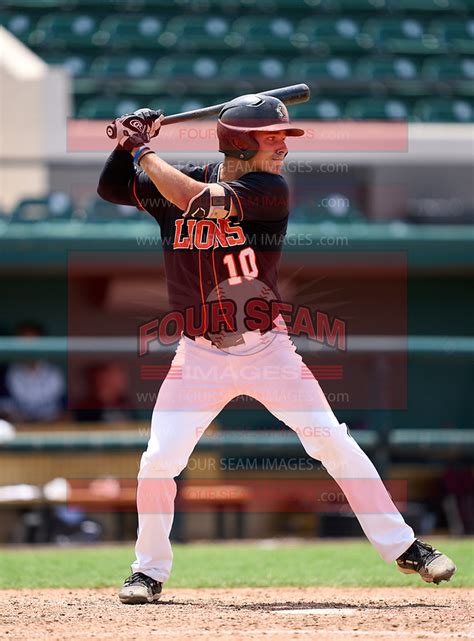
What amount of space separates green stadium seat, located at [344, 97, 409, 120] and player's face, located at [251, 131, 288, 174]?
596cm

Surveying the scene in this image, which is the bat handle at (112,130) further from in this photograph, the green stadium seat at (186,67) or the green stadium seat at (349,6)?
the green stadium seat at (349,6)

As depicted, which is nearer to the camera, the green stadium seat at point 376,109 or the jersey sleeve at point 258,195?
the jersey sleeve at point 258,195

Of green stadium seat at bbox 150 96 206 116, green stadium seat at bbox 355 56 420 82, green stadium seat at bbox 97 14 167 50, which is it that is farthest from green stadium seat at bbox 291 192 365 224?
green stadium seat at bbox 97 14 167 50

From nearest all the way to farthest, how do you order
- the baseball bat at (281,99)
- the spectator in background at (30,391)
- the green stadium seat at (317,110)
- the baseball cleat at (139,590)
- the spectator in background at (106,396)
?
the baseball cleat at (139,590) < the baseball bat at (281,99) < the spectator in background at (106,396) < the spectator in background at (30,391) < the green stadium seat at (317,110)

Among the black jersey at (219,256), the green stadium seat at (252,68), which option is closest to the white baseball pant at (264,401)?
the black jersey at (219,256)

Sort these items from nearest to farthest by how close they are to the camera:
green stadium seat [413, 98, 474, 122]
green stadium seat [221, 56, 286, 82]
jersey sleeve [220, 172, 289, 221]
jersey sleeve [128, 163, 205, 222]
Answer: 1. jersey sleeve [220, 172, 289, 221]
2. jersey sleeve [128, 163, 205, 222]
3. green stadium seat [413, 98, 474, 122]
4. green stadium seat [221, 56, 286, 82]

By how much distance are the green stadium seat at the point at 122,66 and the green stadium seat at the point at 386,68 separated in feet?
6.19

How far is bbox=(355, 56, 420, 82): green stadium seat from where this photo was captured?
10341 mm

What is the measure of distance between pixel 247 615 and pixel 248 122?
1.47 m

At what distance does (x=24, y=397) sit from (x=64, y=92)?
128 inches

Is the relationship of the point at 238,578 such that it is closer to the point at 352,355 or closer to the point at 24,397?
the point at 352,355

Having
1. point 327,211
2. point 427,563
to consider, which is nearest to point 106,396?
point 327,211

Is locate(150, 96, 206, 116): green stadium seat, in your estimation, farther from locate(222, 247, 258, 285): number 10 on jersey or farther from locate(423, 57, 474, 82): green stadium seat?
locate(222, 247, 258, 285): number 10 on jersey

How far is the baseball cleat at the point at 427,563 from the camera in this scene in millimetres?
3521
